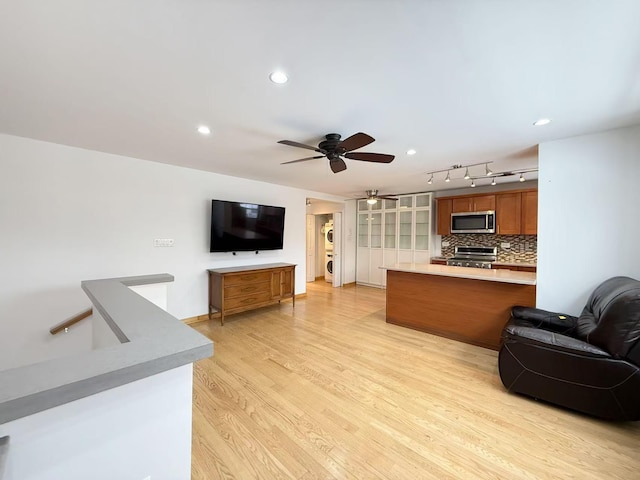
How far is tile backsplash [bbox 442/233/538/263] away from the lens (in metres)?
5.12

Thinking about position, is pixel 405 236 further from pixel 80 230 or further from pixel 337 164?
pixel 80 230

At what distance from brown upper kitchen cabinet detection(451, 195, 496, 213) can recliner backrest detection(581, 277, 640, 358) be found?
10.6 feet

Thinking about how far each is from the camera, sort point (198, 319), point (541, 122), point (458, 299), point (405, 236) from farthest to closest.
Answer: point (405, 236)
point (198, 319)
point (458, 299)
point (541, 122)

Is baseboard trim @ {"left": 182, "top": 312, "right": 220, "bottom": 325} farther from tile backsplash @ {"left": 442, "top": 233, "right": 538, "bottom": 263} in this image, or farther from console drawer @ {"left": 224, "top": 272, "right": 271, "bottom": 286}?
tile backsplash @ {"left": 442, "top": 233, "right": 538, "bottom": 263}

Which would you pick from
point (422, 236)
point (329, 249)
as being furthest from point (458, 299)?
point (329, 249)

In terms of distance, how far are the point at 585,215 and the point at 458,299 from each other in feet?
5.23

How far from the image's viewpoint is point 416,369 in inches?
107

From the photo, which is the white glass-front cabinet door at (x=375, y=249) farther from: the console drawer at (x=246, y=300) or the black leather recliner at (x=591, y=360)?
the black leather recliner at (x=591, y=360)

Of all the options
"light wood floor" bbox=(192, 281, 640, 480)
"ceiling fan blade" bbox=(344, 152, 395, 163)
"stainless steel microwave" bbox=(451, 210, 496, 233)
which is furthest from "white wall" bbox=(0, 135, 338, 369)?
"stainless steel microwave" bbox=(451, 210, 496, 233)

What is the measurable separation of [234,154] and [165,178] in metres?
1.30

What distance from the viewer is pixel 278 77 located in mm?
1699

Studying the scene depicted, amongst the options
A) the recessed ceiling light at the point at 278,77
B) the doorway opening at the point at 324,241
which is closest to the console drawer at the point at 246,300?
the doorway opening at the point at 324,241

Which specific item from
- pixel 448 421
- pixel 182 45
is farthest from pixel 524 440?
pixel 182 45

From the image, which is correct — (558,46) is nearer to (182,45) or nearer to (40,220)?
(182,45)
